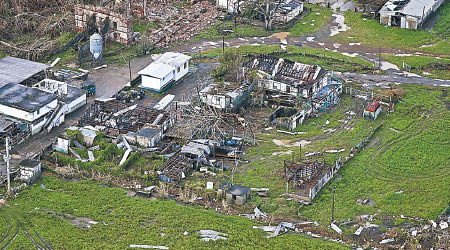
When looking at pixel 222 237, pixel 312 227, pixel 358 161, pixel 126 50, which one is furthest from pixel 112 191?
pixel 126 50

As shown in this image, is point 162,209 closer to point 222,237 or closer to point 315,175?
point 222,237

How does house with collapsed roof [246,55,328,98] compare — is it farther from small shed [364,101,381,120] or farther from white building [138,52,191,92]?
white building [138,52,191,92]

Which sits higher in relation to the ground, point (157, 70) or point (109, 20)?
point (109, 20)

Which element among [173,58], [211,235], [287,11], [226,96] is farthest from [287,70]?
[211,235]

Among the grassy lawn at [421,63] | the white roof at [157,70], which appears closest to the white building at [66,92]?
the white roof at [157,70]

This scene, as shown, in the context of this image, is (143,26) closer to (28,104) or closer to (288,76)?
(288,76)
